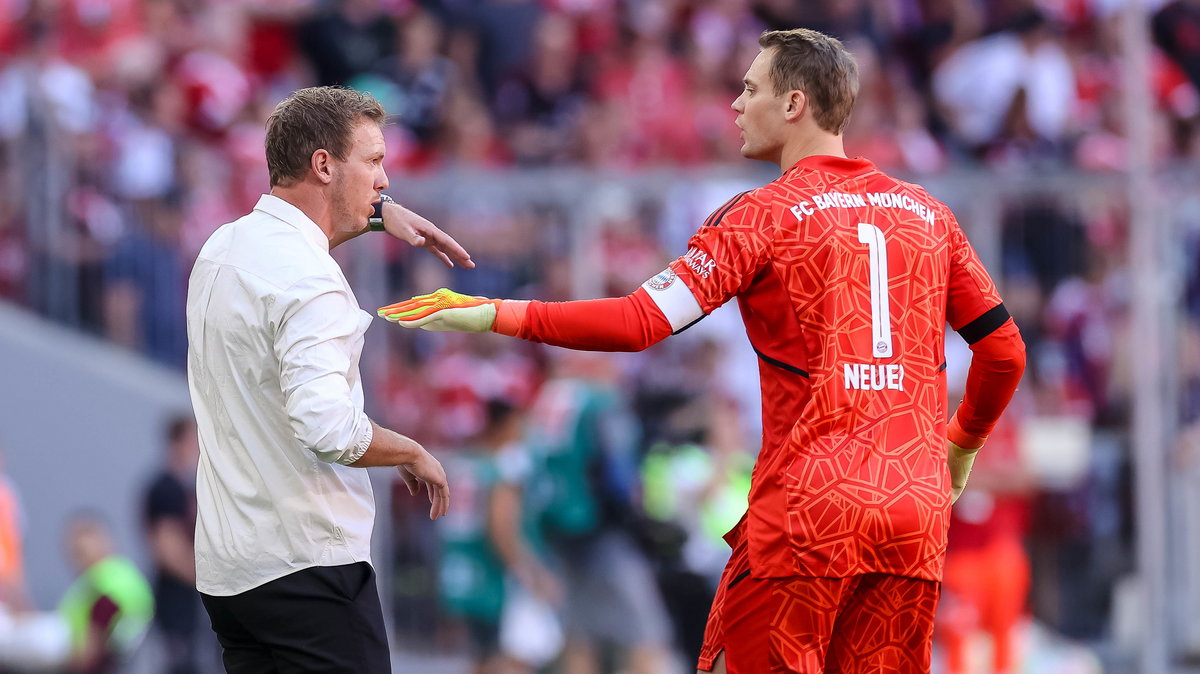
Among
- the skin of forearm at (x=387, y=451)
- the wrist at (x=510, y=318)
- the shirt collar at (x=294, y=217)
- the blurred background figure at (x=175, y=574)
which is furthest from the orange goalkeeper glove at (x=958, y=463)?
the blurred background figure at (x=175, y=574)

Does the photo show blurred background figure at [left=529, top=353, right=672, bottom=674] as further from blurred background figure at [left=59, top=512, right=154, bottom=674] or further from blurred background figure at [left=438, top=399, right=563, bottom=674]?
blurred background figure at [left=59, top=512, right=154, bottom=674]

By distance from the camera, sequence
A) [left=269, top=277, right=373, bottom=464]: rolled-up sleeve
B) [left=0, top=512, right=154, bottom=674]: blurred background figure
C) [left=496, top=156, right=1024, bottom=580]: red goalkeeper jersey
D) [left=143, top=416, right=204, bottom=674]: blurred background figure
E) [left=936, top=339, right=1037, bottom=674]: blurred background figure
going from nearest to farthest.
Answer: [left=269, top=277, right=373, bottom=464]: rolled-up sleeve → [left=496, top=156, right=1024, bottom=580]: red goalkeeper jersey → [left=936, top=339, right=1037, bottom=674]: blurred background figure → [left=143, top=416, right=204, bottom=674]: blurred background figure → [left=0, top=512, right=154, bottom=674]: blurred background figure

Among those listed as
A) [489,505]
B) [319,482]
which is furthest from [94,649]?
[319,482]

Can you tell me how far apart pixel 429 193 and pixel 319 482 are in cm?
512

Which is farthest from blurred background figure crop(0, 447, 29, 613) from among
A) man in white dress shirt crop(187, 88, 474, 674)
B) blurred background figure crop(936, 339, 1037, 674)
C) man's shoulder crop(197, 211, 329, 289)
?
man's shoulder crop(197, 211, 329, 289)

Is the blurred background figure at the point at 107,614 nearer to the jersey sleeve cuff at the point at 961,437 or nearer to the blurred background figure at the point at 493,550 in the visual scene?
the blurred background figure at the point at 493,550

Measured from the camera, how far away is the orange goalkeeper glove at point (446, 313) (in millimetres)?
4176

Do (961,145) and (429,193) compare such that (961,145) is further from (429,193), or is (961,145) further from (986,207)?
(429,193)

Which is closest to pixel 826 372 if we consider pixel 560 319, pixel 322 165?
pixel 560 319

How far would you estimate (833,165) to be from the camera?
4.38m

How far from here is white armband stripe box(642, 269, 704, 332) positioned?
4.20 meters

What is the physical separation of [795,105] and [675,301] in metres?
0.63

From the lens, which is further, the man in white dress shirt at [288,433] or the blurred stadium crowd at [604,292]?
the blurred stadium crowd at [604,292]

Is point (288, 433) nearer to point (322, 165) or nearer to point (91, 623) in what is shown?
point (322, 165)
